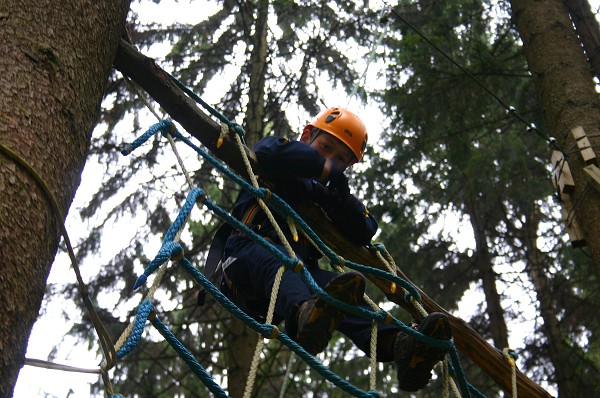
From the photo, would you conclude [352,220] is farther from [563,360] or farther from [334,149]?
[563,360]

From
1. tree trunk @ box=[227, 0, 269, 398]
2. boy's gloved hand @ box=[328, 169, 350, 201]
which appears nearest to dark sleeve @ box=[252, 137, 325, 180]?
boy's gloved hand @ box=[328, 169, 350, 201]

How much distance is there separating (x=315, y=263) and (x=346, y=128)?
818mm

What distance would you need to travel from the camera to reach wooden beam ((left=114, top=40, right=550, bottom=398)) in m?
2.62

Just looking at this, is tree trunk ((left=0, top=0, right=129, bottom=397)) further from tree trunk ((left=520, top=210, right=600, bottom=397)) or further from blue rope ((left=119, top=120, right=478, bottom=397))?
tree trunk ((left=520, top=210, right=600, bottom=397))

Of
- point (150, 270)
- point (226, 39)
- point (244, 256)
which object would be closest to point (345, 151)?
point (244, 256)

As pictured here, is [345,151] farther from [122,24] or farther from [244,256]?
[122,24]

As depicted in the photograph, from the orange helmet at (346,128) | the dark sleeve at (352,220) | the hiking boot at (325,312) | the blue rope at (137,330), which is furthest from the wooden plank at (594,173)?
the blue rope at (137,330)

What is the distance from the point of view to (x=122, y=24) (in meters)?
2.22

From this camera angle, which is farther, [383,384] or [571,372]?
[383,384]

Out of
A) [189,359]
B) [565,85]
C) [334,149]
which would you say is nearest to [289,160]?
[334,149]

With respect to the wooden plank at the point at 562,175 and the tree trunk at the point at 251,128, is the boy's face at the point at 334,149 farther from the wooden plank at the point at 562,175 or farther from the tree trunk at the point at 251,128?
the tree trunk at the point at 251,128

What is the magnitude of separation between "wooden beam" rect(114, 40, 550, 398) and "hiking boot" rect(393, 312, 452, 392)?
2.07ft

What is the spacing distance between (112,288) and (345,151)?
13.1 feet

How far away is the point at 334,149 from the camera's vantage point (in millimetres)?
3586
